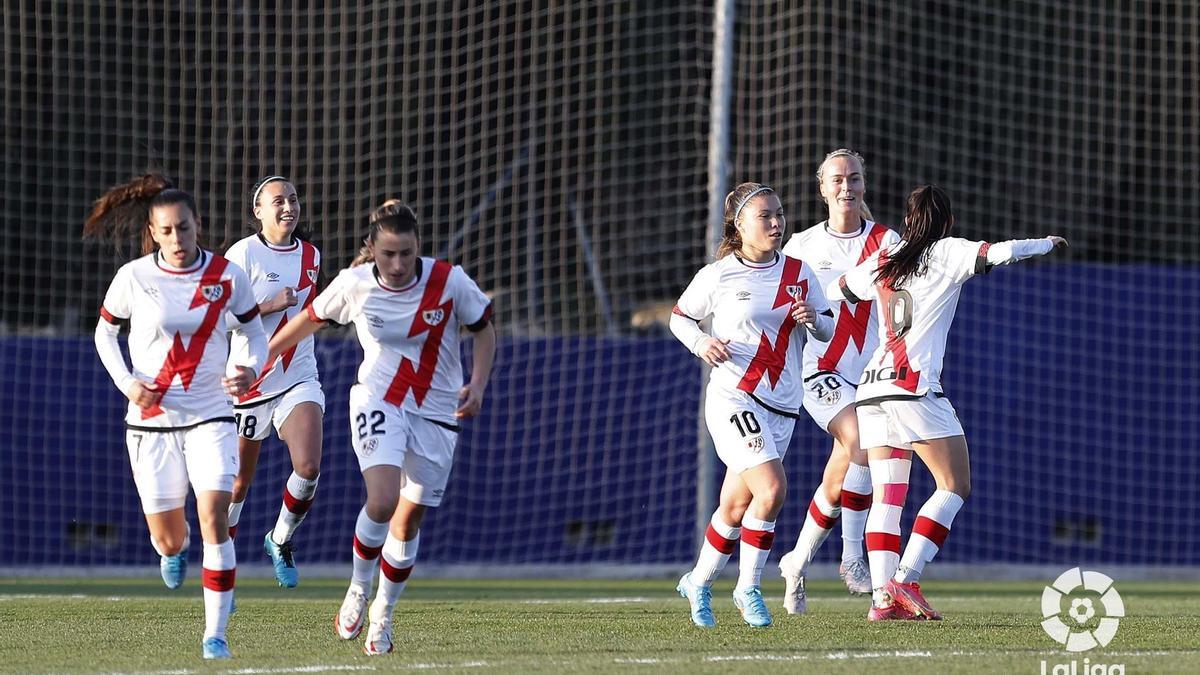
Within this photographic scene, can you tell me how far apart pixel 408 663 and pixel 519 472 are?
697 cm

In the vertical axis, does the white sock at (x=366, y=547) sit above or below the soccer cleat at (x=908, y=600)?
above

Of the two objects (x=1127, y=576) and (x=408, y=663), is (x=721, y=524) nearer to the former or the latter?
(x=408, y=663)

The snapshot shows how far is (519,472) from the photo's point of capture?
13.2 m

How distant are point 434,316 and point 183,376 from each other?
38.7 inches

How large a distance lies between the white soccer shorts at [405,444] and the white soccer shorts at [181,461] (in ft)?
1.59

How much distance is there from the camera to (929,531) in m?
7.82

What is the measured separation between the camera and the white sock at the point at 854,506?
8.65 meters

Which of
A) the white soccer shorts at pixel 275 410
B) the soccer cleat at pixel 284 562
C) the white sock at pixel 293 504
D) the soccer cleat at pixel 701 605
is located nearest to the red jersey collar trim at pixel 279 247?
the white soccer shorts at pixel 275 410

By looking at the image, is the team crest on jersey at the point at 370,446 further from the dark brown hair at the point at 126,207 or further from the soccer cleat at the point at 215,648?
the dark brown hair at the point at 126,207

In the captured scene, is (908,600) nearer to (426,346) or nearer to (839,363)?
(839,363)

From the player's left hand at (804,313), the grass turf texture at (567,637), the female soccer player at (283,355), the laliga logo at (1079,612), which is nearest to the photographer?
the grass turf texture at (567,637)

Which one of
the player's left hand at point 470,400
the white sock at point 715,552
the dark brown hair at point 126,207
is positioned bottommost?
the white sock at point 715,552

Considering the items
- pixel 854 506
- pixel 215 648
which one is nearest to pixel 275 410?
pixel 215 648

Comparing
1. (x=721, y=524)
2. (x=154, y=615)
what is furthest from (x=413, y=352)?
(x=154, y=615)
